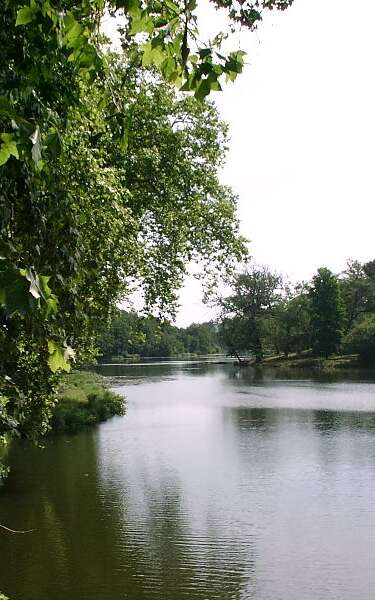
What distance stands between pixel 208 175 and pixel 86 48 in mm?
19122

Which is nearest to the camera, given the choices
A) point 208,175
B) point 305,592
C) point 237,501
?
point 305,592

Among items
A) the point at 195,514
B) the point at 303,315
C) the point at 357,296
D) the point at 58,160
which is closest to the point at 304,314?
the point at 303,315

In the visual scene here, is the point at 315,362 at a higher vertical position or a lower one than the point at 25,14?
lower

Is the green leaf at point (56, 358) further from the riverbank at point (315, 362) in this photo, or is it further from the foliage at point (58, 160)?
the riverbank at point (315, 362)

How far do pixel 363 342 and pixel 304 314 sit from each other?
17.7 metres

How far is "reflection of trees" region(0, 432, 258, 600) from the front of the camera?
10.6 meters

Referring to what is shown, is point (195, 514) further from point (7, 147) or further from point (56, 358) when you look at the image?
point (7, 147)

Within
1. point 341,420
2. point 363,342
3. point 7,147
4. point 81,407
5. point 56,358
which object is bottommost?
point 341,420

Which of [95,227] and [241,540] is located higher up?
[95,227]

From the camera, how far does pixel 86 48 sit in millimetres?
3262

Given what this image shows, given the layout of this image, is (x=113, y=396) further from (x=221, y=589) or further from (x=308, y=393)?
(x=221, y=589)

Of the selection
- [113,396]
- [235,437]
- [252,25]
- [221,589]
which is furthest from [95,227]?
[113,396]

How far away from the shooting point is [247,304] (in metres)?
104

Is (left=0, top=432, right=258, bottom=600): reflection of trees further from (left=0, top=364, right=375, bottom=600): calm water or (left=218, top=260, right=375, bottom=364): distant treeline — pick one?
(left=218, top=260, right=375, bottom=364): distant treeline
